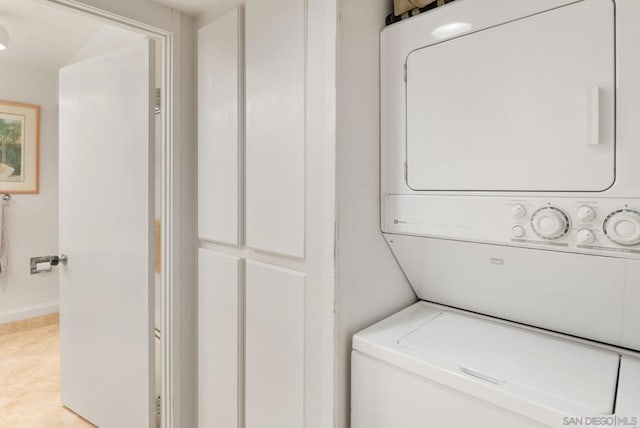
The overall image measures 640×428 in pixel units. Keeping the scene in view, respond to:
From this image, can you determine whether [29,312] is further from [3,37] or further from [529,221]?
[529,221]

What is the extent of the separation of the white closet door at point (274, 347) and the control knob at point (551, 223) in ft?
2.34

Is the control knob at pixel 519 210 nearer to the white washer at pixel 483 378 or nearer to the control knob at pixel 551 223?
the control knob at pixel 551 223

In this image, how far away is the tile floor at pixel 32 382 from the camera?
216 centimetres

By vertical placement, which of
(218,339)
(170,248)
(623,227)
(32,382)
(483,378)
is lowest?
(32,382)

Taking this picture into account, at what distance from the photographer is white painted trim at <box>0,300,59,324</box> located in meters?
3.41

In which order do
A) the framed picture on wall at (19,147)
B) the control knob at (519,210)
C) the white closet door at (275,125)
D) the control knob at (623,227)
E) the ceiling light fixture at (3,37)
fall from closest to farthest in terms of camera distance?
the control knob at (623,227)
the control knob at (519,210)
the white closet door at (275,125)
the ceiling light fixture at (3,37)
the framed picture on wall at (19,147)

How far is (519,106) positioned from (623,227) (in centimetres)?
37

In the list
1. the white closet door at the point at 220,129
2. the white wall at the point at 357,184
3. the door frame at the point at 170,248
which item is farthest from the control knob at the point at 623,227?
the door frame at the point at 170,248

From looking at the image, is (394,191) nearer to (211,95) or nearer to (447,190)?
(447,190)

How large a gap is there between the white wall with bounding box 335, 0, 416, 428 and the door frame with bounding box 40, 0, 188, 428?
924 millimetres

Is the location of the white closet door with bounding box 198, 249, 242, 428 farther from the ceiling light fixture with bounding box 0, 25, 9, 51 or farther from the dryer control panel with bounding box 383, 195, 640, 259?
the ceiling light fixture with bounding box 0, 25, 9, 51

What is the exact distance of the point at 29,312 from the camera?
3.55 meters

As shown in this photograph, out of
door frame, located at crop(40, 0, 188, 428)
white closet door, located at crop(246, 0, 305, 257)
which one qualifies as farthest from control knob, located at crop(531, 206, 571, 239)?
door frame, located at crop(40, 0, 188, 428)

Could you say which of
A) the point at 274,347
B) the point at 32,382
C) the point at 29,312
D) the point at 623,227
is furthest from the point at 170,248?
the point at 29,312
